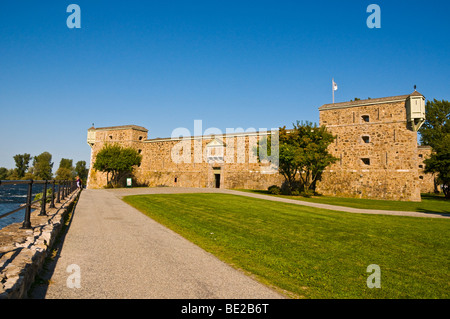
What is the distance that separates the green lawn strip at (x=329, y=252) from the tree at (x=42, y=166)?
95330 millimetres

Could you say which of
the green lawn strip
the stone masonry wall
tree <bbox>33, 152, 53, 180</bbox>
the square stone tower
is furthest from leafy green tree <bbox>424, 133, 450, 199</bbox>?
tree <bbox>33, 152, 53, 180</bbox>

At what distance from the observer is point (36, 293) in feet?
12.3

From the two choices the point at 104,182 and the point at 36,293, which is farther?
the point at 104,182

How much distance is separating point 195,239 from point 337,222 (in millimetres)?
6400

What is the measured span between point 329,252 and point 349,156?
2717 centimetres

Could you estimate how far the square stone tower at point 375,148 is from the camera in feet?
91.6

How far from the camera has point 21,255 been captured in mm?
4367

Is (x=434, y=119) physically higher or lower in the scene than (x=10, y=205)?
higher

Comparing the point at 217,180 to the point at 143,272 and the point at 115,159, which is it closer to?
the point at 115,159

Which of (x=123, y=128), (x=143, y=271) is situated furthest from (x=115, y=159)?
(x=143, y=271)

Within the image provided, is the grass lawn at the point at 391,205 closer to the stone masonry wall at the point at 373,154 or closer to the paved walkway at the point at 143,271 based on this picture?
the stone masonry wall at the point at 373,154

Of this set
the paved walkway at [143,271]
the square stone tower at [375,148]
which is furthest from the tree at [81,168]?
the paved walkway at [143,271]
